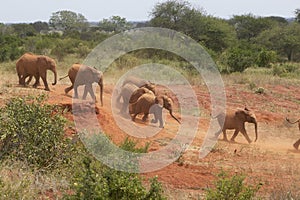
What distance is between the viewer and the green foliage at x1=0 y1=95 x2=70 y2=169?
6457 millimetres

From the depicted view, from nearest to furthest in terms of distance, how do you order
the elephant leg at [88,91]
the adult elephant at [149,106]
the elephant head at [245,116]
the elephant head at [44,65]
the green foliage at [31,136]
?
the green foliage at [31,136] < the elephant head at [245,116] < the adult elephant at [149,106] < the elephant leg at [88,91] < the elephant head at [44,65]

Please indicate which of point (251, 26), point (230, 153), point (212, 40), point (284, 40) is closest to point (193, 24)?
point (212, 40)

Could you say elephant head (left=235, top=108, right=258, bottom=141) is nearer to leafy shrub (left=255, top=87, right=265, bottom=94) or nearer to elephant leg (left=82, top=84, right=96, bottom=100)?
elephant leg (left=82, top=84, right=96, bottom=100)

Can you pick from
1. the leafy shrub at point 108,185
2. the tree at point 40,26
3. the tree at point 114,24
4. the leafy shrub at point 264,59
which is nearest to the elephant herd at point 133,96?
the leafy shrub at point 108,185

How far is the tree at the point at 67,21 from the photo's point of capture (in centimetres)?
6466

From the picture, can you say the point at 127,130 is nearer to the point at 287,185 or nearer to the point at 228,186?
the point at 287,185

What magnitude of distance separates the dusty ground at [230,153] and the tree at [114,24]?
3247 centimetres

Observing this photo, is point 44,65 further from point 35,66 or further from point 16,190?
point 16,190

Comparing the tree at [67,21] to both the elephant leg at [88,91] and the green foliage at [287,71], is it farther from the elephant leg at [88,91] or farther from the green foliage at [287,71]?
the elephant leg at [88,91]

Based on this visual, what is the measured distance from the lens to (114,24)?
51781mm

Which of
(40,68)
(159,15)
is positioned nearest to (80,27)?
(159,15)

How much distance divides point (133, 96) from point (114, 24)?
132 ft

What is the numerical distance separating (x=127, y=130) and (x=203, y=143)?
166 cm

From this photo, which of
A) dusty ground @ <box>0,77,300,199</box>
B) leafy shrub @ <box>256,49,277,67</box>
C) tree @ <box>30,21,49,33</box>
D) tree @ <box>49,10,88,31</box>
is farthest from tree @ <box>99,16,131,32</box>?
dusty ground @ <box>0,77,300,199</box>
